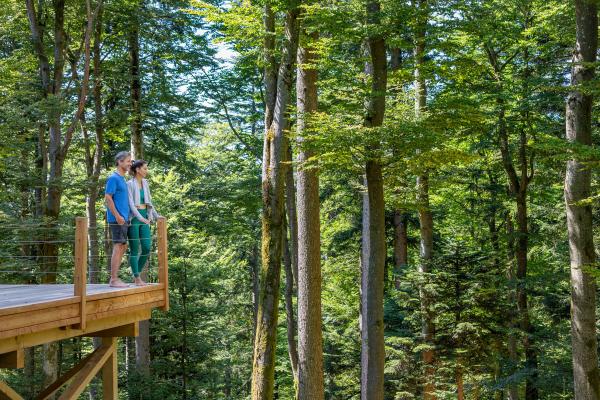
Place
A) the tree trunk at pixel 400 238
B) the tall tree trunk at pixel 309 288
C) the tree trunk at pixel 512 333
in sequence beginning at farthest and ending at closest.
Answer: the tree trunk at pixel 400 238 → the tree trunk at pixel 512 333 → the tall tree trunk at pixel 309 288

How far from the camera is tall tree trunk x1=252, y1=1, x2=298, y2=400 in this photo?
29.3 feet

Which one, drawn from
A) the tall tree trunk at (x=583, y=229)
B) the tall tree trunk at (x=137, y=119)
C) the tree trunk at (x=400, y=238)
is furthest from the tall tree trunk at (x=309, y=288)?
the tree trunk at (x=400, y=238)

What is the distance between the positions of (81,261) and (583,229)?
22.6 feet

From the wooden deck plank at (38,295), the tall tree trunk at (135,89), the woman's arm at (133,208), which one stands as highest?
the tall tree trunk at (135,89)

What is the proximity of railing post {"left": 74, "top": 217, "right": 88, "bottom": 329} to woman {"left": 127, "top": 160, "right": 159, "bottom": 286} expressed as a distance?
101 centimetres

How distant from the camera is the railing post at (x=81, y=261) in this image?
5902mm

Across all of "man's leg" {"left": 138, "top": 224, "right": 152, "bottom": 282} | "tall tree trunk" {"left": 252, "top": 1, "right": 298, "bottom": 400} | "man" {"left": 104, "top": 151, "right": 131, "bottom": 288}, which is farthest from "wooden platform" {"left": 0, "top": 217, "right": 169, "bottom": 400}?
"tall tree trunk" {"left": 252, "top": 1, "right": 298, "bottom": 400}

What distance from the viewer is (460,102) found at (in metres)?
8.23

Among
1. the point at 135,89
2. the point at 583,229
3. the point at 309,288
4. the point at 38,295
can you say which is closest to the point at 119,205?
the point at 38,295

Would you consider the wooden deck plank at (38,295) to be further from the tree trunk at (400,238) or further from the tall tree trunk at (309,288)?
the tree trunk at (400,238)

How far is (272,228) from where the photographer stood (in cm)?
921

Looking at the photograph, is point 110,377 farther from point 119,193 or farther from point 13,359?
point 119,193

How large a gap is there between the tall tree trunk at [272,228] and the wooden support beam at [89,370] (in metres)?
2.25

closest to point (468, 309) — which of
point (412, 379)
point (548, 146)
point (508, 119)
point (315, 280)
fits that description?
point (412, 379)
